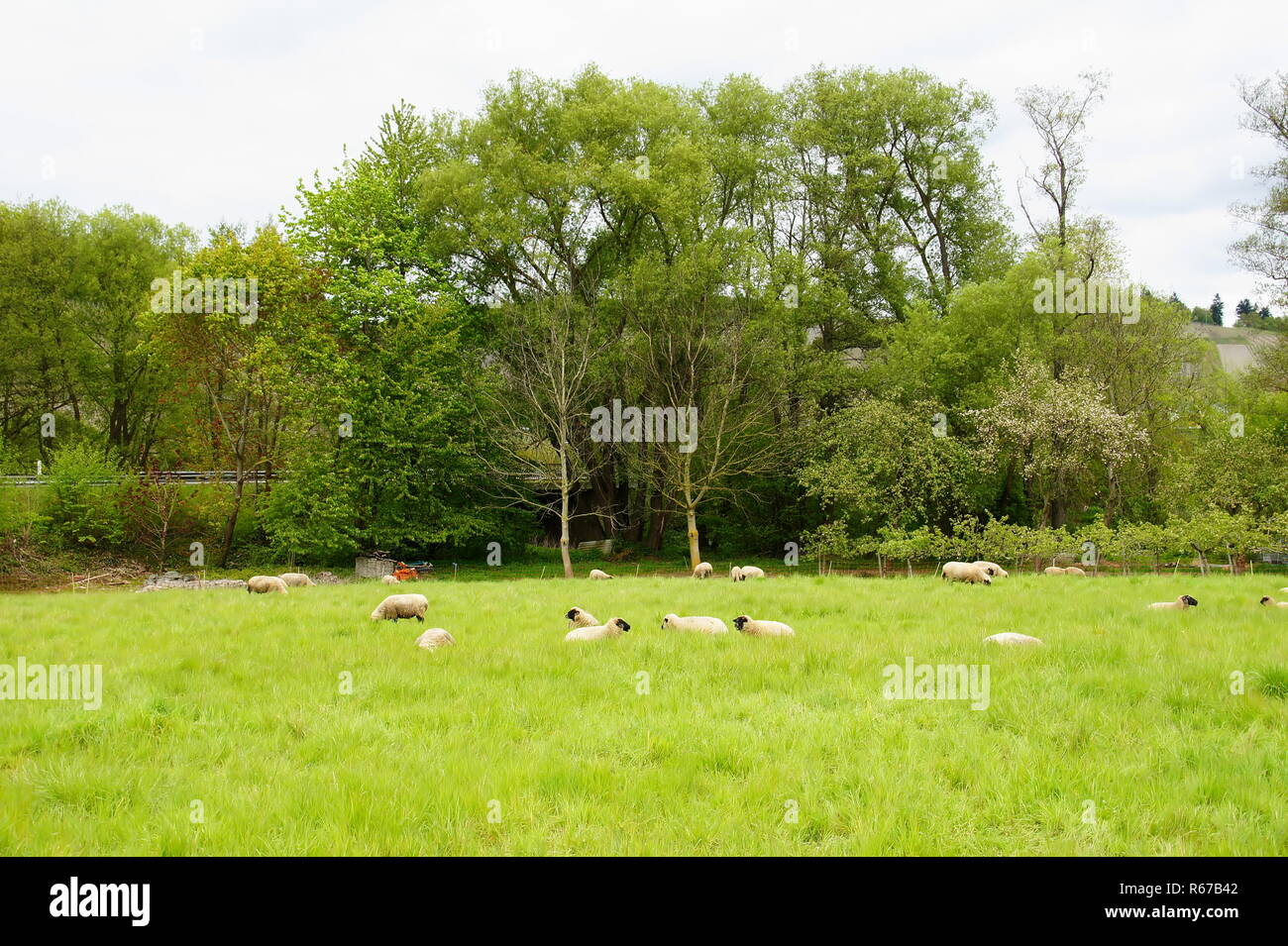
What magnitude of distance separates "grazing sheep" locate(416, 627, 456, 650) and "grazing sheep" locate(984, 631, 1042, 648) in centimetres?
810

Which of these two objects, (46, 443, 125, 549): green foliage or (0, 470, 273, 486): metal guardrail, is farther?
(0, 470, 273, 486): metal guardrail

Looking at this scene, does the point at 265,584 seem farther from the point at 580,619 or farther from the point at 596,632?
the point at 596,632

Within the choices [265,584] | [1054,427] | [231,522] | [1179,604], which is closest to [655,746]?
[1179,604]

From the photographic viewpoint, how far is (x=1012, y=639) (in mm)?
11008

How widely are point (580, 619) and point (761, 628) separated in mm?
3475

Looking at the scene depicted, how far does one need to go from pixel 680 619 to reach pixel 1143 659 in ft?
21.9

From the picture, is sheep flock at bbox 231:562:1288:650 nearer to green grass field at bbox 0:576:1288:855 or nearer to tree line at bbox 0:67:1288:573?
green grass field at bbox 0:576:1288:855

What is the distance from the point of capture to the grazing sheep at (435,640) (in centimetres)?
1142

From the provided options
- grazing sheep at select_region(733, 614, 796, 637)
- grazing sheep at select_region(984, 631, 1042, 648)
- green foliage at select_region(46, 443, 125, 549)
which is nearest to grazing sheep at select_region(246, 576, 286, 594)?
grazing sheep at select_region(733, 614, 796, 637)

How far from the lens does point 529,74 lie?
137ft

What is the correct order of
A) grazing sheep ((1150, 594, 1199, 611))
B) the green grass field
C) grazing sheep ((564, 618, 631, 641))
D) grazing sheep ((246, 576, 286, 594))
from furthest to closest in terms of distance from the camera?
grazing sheep ((246, 576, 286, 594)) < grazing sheep ((1150, 594, 1199, 611)) < grazing sheep ((564, 618, 631, 641)) < the green grass field

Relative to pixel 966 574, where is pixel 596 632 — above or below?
above

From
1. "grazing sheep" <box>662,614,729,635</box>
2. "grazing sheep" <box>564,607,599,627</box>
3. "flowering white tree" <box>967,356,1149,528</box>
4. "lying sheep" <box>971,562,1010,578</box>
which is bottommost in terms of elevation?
"lying sheep" <box>971,562,1010,578</box>

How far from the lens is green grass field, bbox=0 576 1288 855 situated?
507 centimetres
